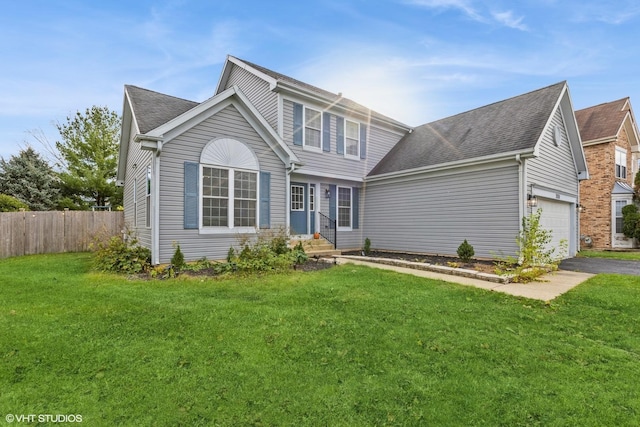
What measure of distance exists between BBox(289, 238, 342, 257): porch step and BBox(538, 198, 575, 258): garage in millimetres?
7257

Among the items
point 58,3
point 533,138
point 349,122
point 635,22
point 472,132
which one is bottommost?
point 533,138

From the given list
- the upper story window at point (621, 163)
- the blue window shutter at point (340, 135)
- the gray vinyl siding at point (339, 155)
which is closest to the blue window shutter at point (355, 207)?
the gray vinyl siding at point (339, 155)

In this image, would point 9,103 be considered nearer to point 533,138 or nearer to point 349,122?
point 349,122

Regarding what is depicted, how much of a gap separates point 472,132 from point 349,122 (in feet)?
16.2

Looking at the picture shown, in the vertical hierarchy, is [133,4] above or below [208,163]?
above

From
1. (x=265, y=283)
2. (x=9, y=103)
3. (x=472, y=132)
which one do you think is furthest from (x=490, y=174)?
(x=9, y=103)

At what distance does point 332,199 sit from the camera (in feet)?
43.6

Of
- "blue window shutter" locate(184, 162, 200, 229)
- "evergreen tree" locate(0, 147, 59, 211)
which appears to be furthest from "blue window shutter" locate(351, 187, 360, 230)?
"evergreen tree" locate(0, 147, 59, 211)

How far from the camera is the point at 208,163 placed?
8.59 m

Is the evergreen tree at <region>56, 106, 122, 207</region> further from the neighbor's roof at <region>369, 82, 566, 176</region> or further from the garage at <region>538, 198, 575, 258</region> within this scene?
the garage at <region>538, 198, 575, 258</region>

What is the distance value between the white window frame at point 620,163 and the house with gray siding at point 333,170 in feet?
20.6

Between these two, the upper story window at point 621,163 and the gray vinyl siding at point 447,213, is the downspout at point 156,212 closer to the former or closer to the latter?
the gray vinyl siding at point 447,213

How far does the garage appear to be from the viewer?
430 inches

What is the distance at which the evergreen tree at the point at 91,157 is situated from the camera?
64.7 feet
